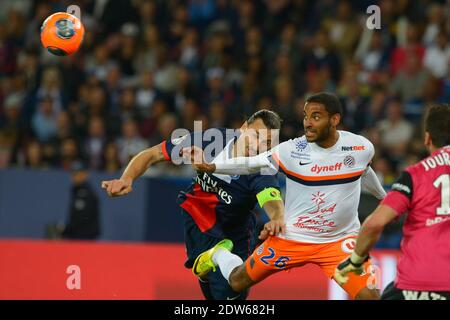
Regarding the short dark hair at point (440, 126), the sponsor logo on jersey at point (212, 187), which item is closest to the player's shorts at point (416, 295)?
the short dark hair at point (440, 126)

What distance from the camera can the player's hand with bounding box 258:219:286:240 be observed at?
7785mm

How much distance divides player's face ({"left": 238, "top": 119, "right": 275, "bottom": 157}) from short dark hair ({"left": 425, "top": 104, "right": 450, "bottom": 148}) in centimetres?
233

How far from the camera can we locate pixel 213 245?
8.95 metres

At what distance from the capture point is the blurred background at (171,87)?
1359 cm

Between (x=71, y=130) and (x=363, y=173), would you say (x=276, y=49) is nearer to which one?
(x=71, y=130)

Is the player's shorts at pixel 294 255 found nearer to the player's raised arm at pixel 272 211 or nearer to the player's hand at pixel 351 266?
the player's raised arm at pixel 272 211

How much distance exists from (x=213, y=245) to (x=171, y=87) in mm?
7072

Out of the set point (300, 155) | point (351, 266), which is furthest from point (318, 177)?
point (351, 266)

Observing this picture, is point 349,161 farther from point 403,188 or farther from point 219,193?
point 403,188

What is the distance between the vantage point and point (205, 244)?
29.5 ft

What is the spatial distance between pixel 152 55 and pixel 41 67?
1845 millimetres

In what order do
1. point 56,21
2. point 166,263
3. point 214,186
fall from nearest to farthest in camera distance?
point 214,186 < point 56,21 < point 166,263

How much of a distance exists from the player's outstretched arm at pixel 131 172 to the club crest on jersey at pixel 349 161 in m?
1.56
